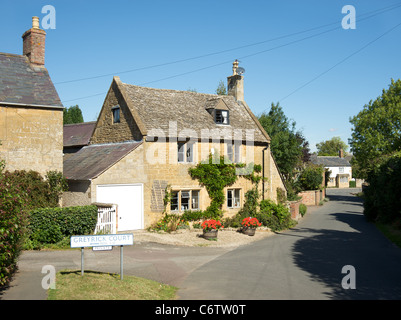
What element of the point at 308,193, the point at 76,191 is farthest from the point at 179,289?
the point at 308,193

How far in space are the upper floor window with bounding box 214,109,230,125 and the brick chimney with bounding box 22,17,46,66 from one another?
12079 mm

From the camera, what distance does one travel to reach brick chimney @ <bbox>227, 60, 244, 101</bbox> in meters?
31.7

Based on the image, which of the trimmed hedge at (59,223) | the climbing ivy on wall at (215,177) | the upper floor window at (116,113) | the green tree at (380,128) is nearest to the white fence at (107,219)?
the trimmed hedge at (59,223)

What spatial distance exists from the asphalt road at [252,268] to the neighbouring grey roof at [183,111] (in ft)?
28.6

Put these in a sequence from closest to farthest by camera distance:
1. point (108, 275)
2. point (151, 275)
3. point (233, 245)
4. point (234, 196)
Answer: point (108, 275)
point (151, 275)
point (233, 245)
point (234, 196)

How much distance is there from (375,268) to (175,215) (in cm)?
1227

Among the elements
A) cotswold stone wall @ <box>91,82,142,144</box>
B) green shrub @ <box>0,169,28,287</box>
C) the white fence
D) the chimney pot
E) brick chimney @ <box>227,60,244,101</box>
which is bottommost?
the white fence

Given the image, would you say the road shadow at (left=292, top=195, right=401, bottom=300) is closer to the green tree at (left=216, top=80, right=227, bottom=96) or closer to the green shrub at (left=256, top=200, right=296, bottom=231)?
the green shrub at (left=256, top=200, right=296, bottom=231)

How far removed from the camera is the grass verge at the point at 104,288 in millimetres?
9586

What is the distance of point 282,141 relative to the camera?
39375 millimetres

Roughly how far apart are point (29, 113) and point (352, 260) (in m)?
17.6

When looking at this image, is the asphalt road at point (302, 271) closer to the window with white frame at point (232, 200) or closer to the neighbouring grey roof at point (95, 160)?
the window with white frame at point (232, 200)

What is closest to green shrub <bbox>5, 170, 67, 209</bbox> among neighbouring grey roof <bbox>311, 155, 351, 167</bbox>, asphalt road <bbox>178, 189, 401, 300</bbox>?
asphalt road <bbox>178, 189, 401, 300</bbox>
